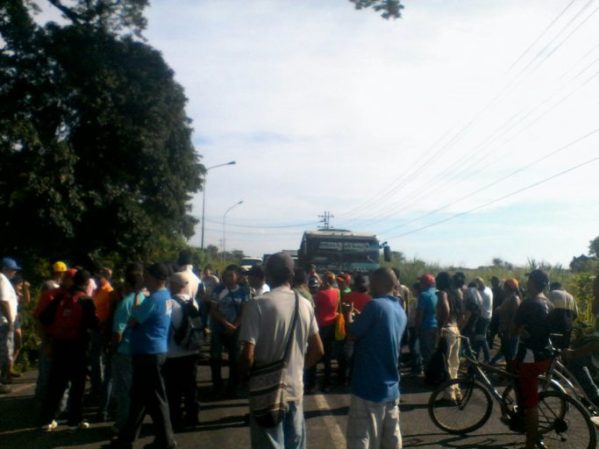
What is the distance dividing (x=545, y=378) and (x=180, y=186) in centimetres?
2966

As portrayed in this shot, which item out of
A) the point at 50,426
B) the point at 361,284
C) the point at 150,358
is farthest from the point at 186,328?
the point at 361,284

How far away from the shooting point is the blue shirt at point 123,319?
793cm

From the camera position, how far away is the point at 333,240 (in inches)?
986

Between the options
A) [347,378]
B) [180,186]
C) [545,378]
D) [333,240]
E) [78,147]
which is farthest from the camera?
[180,186]

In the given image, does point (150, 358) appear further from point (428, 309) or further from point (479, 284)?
point (479, 284)

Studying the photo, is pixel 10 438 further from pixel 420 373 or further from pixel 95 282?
pixel 420 373

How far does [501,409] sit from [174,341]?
363 cm

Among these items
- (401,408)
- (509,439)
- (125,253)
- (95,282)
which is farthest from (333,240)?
(509,439)

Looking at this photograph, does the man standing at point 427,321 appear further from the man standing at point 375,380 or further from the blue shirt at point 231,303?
the man standing at point 375,380

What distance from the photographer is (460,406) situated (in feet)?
27.7

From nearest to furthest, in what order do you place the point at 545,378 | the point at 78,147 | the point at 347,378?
the point at 545,378, the point at 347,378, the point at 78,147

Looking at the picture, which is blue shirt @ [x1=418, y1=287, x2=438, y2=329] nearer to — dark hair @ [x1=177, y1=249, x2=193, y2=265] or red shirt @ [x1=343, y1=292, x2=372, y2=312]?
red shirt @ [x1=343, y1=292, x2=372, y2=312]

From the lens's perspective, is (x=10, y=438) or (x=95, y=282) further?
(x=95, y=282)

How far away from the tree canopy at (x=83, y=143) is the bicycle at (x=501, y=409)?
890 inches
